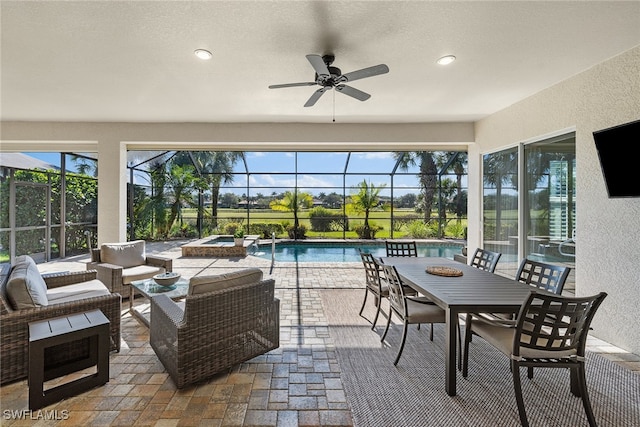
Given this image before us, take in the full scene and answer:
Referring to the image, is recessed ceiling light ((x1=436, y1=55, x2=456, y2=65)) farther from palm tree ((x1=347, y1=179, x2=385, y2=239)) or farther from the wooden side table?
palm tree ((x1=347, y1=179, x2=385, y2=239))

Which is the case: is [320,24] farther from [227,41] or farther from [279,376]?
[279,376]

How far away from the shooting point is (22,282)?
7.26 ft

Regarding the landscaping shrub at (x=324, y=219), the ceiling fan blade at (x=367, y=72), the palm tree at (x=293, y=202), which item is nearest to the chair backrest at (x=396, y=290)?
the ceiling fan blade at (x=367, y=72)

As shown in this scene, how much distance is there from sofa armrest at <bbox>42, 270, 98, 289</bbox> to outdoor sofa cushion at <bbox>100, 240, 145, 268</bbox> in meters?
0.85

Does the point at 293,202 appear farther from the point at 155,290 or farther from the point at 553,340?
the point at 553,340

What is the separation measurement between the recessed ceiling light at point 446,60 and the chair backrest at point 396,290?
213 cm

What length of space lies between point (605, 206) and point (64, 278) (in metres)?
5.73

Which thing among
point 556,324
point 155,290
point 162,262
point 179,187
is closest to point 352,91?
point 556,324

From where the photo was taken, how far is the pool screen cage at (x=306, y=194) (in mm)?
9812

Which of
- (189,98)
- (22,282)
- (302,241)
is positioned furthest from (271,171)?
(22,282)

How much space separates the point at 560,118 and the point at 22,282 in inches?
220

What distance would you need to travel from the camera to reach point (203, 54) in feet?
9.14

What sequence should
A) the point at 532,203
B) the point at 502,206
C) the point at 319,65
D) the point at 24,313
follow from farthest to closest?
the point at 502,206 < the point at 532,203 < the point at 319,65 < the point at 24,313

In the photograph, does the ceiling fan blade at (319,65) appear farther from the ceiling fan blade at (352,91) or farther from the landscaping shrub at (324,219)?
the landscaping shrub at (324,219)
